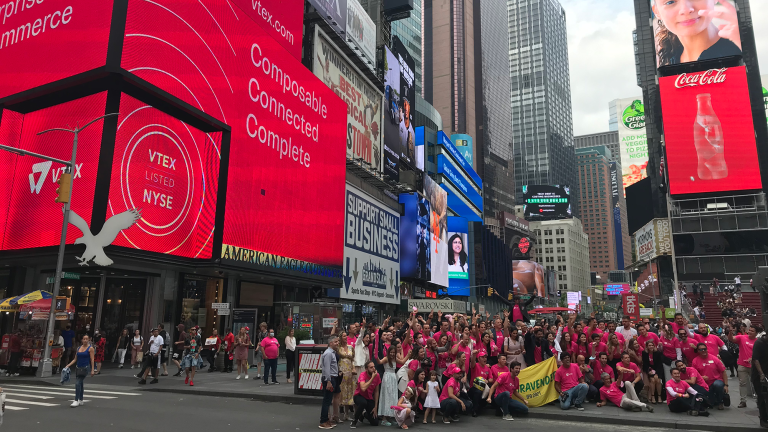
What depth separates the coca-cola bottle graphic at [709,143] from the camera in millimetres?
71125

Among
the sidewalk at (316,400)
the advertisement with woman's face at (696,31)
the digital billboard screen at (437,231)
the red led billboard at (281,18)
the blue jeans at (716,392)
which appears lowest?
the sidewalk at (316,400)

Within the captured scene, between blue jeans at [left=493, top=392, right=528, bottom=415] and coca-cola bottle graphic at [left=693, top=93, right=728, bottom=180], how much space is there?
71.8 m

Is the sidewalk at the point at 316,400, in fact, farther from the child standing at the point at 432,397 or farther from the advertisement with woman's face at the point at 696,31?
the advertisement with woman's face at the point at 696,31

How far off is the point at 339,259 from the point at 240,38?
16.3 meters

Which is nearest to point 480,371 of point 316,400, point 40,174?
point 316,400

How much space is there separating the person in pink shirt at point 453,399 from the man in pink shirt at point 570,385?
2.73m

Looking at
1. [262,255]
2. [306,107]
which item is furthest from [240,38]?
[262,255]

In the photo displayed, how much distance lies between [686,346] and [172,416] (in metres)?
13.4

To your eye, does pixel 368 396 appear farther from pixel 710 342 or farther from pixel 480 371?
pixel 710 342

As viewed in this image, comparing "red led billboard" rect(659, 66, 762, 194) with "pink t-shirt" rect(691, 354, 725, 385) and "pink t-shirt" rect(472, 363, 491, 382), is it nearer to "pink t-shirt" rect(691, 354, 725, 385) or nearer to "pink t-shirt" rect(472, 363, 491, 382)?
"pink t-shirt" rect(691, 354, 725, 385)

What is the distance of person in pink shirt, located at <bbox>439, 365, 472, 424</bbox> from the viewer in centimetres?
1199

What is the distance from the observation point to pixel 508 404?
41.5 feet

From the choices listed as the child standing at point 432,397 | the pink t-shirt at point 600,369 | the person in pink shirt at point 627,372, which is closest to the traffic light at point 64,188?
the child standing at point 432,397

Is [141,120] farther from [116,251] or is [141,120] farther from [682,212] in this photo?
[682,212]
